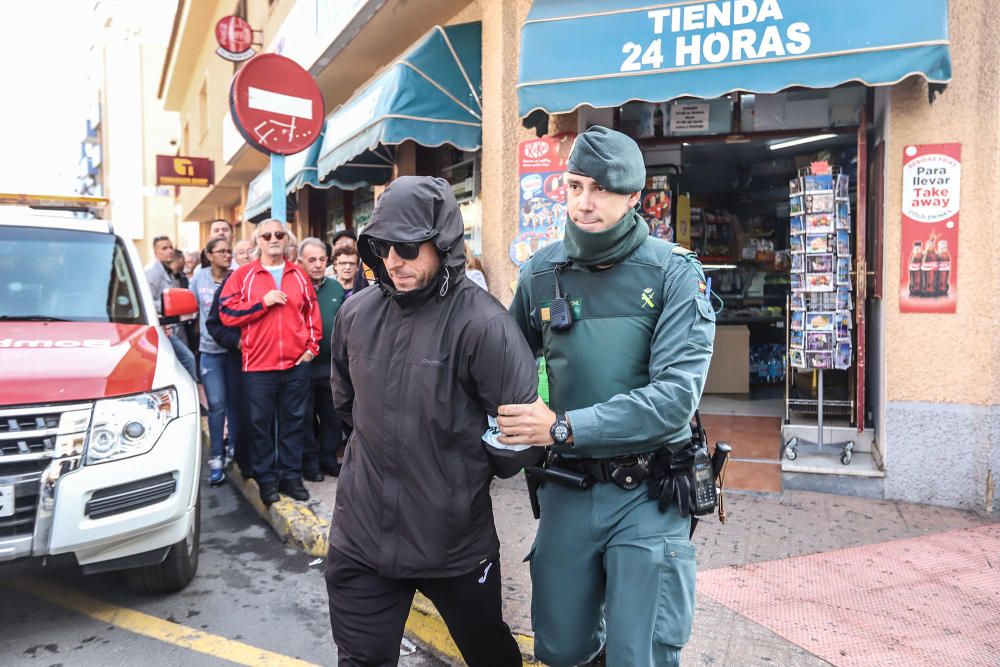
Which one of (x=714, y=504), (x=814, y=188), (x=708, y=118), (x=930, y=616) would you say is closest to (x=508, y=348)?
(x=714, y=504)

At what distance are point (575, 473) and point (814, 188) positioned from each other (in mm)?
4130

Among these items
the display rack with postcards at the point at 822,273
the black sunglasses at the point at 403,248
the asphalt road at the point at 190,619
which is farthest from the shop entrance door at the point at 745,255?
the black sunglasses at the point at 403,248

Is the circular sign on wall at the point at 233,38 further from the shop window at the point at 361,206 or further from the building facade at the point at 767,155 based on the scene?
the building facade at the point at 767,155

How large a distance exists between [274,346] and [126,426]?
1.74 metres

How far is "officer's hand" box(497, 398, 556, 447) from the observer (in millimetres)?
1983

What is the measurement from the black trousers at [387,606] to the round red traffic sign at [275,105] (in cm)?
409

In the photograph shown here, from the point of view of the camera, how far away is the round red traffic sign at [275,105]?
543cm

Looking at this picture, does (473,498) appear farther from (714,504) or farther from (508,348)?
(714,504)

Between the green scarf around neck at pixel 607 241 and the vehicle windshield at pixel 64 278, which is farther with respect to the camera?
the vehicle windshield at pixel 64 278

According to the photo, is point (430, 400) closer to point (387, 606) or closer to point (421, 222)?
point (421, 222)

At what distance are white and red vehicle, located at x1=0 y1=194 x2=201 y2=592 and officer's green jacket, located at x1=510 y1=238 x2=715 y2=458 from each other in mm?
1995

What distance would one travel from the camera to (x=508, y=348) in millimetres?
2117

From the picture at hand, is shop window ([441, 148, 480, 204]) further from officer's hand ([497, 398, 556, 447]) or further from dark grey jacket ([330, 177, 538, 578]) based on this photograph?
officer's hand ([497, 398, 556, 447])

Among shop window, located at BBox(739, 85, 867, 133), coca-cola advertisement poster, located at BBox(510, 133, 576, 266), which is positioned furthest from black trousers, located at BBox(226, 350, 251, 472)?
shop window, located at BBox(739, 85, 867, 133)
